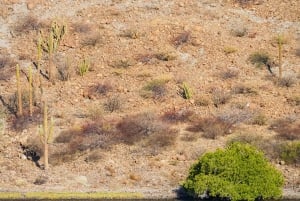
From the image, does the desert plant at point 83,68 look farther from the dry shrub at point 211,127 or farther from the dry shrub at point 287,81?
the dry shrub at point 287,81

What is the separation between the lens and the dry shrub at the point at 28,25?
44.4 metres

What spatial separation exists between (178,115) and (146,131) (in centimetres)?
274

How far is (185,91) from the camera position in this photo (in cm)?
3744

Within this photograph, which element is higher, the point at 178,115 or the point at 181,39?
the point at 181,39

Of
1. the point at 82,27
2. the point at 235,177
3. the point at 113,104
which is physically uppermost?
the point at 235,177

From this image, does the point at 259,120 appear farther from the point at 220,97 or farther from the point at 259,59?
the point at 259,59

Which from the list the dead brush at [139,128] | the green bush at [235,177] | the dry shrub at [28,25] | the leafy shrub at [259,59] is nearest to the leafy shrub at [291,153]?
the green bush at [235,177]

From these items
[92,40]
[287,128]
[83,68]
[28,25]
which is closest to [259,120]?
[287,128]

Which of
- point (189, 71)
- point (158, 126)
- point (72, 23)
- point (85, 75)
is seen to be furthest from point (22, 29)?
point (158, 126)

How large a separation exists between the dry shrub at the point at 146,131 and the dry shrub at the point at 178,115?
65cm

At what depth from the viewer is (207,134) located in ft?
110

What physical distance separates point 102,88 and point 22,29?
8.88 meters

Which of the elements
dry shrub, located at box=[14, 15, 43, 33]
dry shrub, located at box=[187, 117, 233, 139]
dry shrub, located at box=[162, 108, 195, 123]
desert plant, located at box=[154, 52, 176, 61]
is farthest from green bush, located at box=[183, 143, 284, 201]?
dry shrub, located at box=[14, 15, 43, 33]

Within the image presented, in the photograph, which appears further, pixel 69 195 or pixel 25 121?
pixel 25 121
